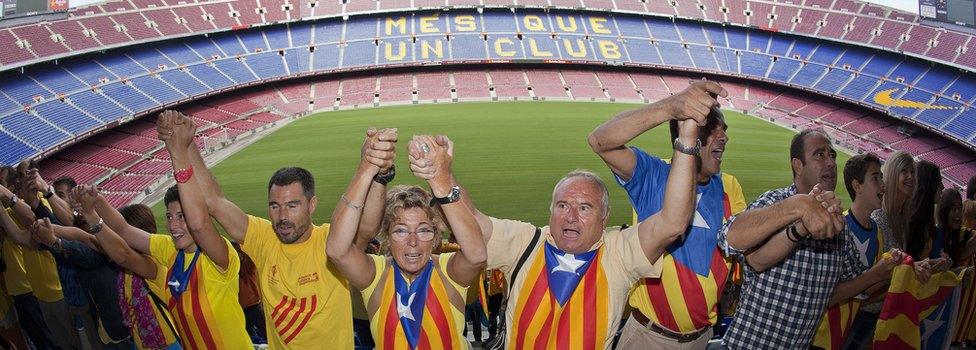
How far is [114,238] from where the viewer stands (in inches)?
153

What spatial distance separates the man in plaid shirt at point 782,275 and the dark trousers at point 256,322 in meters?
3.62

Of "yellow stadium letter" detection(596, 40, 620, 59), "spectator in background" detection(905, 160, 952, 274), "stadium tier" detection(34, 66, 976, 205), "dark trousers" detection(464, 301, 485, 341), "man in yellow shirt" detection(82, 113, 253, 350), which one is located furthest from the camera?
"yellow stadium letter" detection(596, 40, 620, 59)

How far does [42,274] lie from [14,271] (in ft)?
1.42

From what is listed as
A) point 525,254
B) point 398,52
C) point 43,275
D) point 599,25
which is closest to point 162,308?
point 43,275

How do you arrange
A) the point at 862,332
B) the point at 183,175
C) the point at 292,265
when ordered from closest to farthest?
the point at 183,175 < the point at 292,265 < the point at 862,332

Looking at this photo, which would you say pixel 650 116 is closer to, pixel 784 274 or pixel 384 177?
pixel 384 177

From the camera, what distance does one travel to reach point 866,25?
38.3 m

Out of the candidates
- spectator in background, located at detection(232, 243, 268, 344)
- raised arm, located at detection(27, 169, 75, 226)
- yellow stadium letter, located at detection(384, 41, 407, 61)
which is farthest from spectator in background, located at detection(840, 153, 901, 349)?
yellow stadium letter, located at detection(384, 41, 407, 61)

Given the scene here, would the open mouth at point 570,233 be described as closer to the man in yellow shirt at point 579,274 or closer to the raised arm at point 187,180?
the man in yellow shirt at point 579,274

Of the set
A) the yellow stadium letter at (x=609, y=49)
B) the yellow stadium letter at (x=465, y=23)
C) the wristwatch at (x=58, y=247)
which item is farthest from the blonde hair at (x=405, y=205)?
the yellow stadium letter at (x=465, y=23)

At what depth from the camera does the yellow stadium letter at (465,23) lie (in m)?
39.5

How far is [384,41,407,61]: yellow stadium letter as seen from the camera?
121ft

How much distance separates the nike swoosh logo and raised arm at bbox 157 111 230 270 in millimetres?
33875

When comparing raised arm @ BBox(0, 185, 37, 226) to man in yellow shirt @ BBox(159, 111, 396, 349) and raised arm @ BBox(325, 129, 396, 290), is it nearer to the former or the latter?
man in yellow shirt @ BBox(159, 111, 396, 349)
